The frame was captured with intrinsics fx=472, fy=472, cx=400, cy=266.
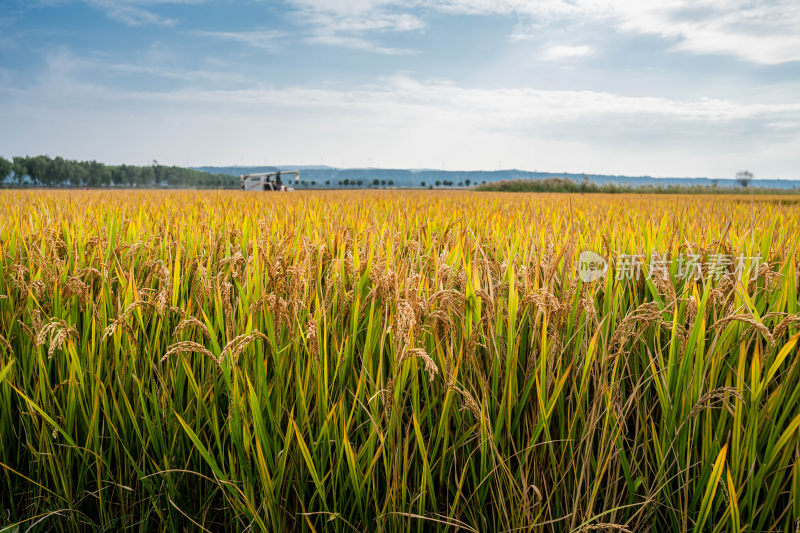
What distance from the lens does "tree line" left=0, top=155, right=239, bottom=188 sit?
111m

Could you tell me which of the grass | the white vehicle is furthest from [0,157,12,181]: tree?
the grass

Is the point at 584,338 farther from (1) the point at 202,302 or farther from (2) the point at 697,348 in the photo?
(1) the point at 202,302

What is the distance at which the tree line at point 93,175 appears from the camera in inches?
4370

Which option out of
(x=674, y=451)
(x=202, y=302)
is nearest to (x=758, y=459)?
(x=674, y=451)

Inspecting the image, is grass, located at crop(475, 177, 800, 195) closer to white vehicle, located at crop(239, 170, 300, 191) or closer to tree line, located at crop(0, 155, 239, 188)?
white vehicle, located at crop(239, 170, 300, 191)

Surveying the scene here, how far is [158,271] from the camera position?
208cm

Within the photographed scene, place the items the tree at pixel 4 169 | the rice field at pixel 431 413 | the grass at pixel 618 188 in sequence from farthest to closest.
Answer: the tree at pixel 4 169, the grass at pixel 618 188, the rice field at pixel 431 413

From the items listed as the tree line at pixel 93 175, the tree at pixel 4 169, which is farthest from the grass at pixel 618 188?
the tree at pixel 4 169

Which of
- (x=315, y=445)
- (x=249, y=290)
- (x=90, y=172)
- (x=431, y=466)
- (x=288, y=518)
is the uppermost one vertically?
(x=90, y=172)

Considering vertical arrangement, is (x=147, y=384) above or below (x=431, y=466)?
above

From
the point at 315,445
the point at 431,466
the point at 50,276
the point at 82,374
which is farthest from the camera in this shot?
A: the point at 50,276

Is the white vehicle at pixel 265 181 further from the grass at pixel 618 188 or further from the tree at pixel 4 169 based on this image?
the tree at pixel 4 169

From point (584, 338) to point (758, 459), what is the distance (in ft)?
1.89

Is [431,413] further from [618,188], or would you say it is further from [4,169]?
[4,169]
